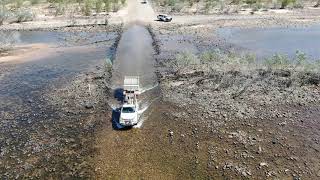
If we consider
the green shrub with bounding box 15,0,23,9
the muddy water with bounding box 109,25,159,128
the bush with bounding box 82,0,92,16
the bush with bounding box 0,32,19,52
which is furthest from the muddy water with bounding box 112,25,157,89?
the green shrub with bounding box 15,0,23,9

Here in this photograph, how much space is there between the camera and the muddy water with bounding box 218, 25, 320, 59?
5011cm

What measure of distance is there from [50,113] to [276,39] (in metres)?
36.5

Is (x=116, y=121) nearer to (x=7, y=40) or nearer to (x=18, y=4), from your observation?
(x=7, y=40)

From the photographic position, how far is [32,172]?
26.2 metres

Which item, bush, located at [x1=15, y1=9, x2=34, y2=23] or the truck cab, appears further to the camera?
bush, located at [x1=15, y1=9, x2=34, y2=23]

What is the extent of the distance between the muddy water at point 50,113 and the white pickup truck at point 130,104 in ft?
8.51

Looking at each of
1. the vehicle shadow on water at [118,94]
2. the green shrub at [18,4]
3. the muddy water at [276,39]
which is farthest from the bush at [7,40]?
the muddy water at [276,39]

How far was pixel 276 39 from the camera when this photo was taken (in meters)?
56.0

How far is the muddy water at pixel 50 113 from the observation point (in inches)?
1064

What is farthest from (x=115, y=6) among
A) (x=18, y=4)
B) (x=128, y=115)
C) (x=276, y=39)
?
(x=128, y=115)

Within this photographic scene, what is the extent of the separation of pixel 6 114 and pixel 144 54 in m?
20.3

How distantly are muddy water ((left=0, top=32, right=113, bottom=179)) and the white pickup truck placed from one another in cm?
259

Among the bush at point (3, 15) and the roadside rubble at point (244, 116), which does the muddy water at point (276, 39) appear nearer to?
the roadside rubble at point (244, 116)

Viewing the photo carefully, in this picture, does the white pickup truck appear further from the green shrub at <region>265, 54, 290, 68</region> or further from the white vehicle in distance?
the white vehicle in distance
